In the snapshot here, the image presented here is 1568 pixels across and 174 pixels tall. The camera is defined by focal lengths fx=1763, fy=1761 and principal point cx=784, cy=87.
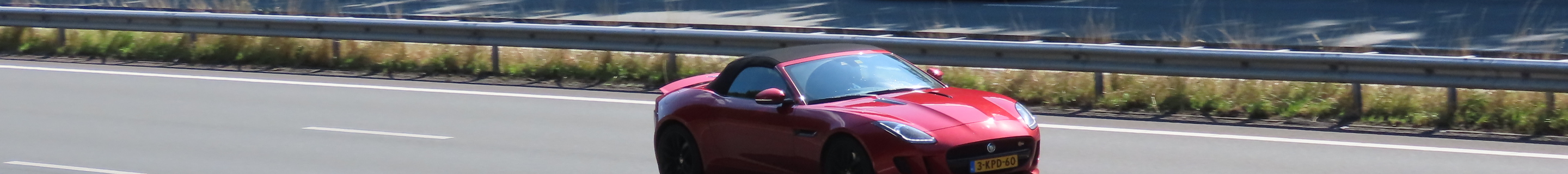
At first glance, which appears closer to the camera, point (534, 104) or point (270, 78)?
point (534, 104)

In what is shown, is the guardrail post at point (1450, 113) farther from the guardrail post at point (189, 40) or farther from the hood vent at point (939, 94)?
the guardrail post at point (189, 40)

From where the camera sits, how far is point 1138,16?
19641mm

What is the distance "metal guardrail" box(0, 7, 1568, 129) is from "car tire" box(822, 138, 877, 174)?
4.77 m

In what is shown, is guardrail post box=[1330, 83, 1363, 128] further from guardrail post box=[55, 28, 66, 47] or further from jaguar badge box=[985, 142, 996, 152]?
guardrail post box=[55, 28, 66, 47]

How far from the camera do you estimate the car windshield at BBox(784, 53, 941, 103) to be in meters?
7.61

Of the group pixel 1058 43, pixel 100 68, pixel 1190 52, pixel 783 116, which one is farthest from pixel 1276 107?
pixel 100 68

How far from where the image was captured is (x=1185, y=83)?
11555mm

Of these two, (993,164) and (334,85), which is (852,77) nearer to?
(993,164)

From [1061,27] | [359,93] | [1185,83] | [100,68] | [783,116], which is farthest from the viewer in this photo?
Answer: [1061,27]

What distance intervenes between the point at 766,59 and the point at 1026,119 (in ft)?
4.16

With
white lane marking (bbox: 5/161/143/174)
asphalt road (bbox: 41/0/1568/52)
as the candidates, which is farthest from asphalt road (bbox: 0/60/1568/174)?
asphalt road (bbox: 41/0/1568/52)

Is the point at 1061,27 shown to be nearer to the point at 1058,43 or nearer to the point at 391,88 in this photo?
the point at 1058,43

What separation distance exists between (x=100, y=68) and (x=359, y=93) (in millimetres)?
3730

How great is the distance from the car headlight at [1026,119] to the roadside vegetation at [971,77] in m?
3.70
